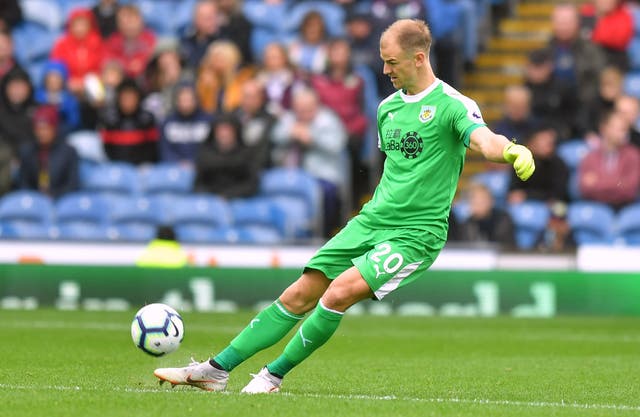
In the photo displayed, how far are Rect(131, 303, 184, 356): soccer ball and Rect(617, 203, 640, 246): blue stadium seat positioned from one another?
924 centimetres

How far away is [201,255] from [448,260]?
9.69 ft

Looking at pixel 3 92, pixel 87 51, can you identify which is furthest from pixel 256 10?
pixel 3 92

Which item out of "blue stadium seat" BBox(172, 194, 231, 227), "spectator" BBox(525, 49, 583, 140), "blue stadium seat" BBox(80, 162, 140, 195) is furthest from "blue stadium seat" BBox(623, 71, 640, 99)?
"blue stadium seat" BBox(80, 162, 140, 195)

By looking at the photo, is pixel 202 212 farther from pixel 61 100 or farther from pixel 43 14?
pixel 43 14

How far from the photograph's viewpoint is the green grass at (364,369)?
7391 millimetres

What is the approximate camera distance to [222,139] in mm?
17656

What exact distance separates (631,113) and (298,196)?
13.9 feet

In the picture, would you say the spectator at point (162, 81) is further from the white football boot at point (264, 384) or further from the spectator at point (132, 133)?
the white football boot at point (264, 384)

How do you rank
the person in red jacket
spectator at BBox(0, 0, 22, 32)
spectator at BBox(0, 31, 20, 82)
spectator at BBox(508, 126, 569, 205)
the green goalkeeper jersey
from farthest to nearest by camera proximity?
spectator at BBox(0, 0, 22, 32) → the person in red jacket → spectator at BBox(0, 31, 20, 82) → spectator at BBox(508, 126, 569, 205) → the green goalkeeper jersey

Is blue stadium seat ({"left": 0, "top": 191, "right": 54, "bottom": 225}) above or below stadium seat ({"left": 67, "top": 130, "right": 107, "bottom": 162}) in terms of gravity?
below

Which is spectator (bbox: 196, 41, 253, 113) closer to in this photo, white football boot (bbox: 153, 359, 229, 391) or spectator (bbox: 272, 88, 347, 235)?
spectator (bbox: 272, 88, 347, 235)

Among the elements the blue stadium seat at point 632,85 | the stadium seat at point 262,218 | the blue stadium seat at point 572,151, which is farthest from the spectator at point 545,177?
the stadium seat at point 262,218

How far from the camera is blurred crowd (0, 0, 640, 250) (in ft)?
56.3

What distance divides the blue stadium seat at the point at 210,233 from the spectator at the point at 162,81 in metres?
1.87
